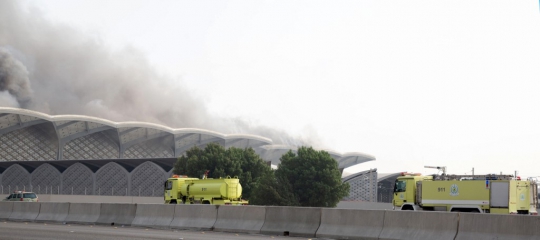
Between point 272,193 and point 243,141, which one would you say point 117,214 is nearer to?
point 272,193

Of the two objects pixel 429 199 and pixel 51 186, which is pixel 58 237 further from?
pixel 51 186

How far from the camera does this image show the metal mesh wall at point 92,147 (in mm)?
125562

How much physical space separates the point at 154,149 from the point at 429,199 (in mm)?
104774

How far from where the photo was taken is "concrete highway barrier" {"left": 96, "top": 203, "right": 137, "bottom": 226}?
2984 centimetres

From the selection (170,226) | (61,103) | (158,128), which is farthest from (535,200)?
(61,103)

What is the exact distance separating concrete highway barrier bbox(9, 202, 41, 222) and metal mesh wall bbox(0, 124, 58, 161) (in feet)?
285

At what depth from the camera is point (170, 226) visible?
2802 cm

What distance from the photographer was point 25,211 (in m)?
34.8

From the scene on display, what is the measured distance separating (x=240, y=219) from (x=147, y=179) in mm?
63447

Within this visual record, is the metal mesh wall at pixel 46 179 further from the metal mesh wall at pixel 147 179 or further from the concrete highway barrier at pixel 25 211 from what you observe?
the concrete highway barrier at pixel 25 211

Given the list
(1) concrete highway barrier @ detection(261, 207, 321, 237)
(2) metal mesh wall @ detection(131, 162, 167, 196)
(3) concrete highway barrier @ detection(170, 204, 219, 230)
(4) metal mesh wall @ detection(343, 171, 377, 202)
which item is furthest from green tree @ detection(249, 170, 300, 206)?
(1) concrete highway barrier @ detection(261, 207, 321, 237)

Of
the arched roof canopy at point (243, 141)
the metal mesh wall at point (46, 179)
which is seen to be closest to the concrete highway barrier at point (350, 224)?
the metal mesh wall at point (46, 179)

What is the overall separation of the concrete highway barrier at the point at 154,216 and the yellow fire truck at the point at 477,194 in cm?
1312

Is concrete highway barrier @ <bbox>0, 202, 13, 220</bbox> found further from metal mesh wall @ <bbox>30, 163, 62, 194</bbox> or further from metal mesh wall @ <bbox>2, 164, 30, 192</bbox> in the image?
metal mesh wall @ <bbox>2, 164, 30, 192</bbox>
